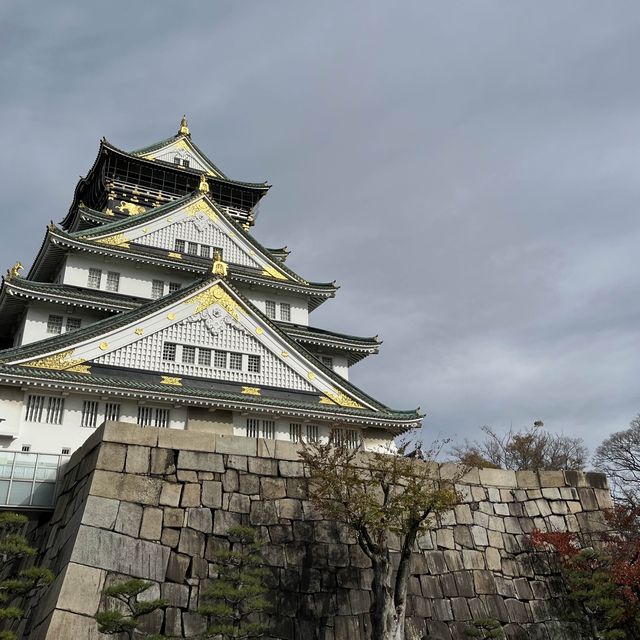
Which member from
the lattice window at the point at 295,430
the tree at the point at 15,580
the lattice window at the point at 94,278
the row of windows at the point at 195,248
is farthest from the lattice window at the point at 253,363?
the tree at the point at 15,580

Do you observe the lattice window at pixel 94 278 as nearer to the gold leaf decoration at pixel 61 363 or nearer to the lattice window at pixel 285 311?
the gold leaf decoration at pixel 61 363

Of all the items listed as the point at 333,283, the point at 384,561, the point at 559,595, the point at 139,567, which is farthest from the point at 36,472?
the point at 333,283

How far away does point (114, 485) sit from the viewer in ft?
44.2

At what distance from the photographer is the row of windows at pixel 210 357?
21.4 meters

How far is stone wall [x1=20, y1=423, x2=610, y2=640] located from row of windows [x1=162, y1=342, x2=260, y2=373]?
627cm

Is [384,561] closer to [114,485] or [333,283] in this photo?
[114,485]

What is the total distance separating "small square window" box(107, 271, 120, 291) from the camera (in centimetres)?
2523

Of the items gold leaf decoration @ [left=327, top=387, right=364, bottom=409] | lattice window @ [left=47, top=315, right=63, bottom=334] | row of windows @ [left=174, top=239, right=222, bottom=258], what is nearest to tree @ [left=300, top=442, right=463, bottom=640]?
gold leaf decoration @ [left=327, top=387, right=364, bottom=409]

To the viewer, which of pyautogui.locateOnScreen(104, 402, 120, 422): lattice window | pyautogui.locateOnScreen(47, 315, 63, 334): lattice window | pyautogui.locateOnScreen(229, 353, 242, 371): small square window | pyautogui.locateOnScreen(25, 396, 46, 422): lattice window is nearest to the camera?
pyautogui.locateOnScreen(25, 396, 46, 422): lattice window

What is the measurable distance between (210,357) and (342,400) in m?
4.95

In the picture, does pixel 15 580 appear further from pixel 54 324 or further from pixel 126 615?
pixel 54 324

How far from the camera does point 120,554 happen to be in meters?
12.6

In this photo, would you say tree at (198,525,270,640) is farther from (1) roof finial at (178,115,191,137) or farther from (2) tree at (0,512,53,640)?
(1) roof finial at (178,115,191,137)

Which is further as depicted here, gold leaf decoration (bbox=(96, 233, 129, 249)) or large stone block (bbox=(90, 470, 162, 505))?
gold leaf decoration (bbox=(96, 233, 129, 249))
